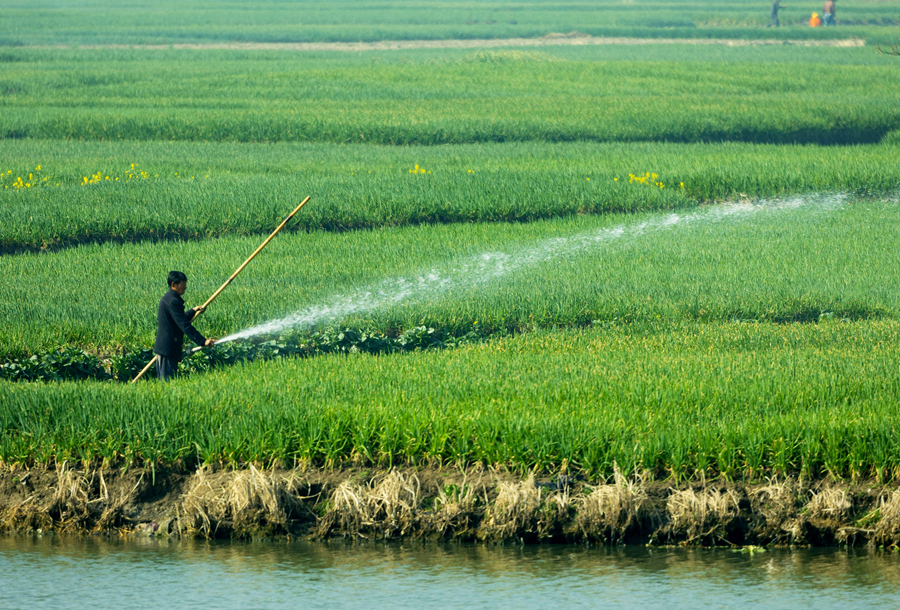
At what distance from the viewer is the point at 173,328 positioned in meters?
12.4

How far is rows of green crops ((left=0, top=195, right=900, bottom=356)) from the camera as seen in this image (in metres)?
15.4

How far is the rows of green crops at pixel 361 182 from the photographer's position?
2178 centimetres

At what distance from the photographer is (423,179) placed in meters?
25.0

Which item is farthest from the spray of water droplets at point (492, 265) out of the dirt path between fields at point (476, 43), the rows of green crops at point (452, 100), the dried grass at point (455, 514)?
the dirt path between fields at point (476, 43)

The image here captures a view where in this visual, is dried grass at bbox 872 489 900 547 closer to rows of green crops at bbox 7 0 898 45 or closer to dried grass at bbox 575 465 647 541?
dried grass at bbox 575 465 647 541

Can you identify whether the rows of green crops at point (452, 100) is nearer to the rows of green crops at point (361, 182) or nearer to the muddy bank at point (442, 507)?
the rows of green crops at point (361, 182)

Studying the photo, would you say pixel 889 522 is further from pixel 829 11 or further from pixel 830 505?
pixel 829 11

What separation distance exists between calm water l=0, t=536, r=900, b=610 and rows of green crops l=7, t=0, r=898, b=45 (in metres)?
62.1

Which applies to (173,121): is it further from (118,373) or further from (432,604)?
(432,604)

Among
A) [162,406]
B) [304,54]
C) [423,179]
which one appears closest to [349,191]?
[423,179]

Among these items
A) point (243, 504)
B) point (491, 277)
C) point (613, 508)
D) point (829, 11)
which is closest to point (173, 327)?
point (243, 504)

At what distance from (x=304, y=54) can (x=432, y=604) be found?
172 feet

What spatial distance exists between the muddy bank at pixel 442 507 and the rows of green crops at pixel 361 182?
11.7 meters

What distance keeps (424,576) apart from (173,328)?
16.0 feet
